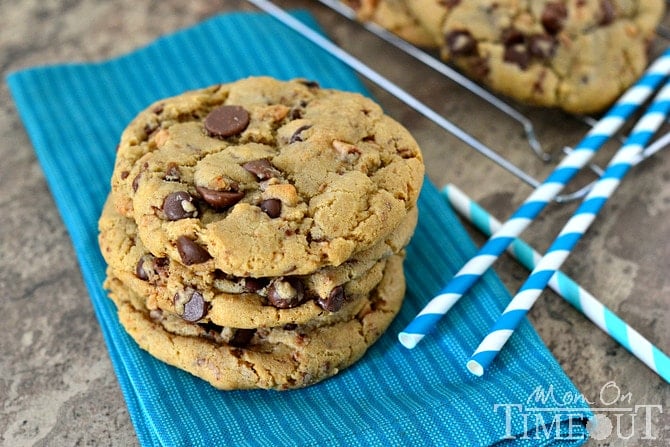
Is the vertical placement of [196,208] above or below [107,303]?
above

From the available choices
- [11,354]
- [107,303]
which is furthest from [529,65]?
[11,354]

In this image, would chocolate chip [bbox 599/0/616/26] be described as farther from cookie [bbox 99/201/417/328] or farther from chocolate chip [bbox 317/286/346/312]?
chocolate chip [bbox 317/286/346/312]

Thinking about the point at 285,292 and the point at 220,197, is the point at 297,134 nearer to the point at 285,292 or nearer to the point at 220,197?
the point at 220,197

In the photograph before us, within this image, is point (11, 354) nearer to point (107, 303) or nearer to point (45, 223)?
point (107, 303)

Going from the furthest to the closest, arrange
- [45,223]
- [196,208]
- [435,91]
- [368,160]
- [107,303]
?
[435,91], [45,223], [107,303], [368,160], [196,208]

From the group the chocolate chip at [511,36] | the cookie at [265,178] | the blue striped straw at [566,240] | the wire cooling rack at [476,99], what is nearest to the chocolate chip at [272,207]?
the cookie at [265,178]

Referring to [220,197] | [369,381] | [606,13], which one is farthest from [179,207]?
[606,13]

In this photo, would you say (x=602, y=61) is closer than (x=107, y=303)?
No
